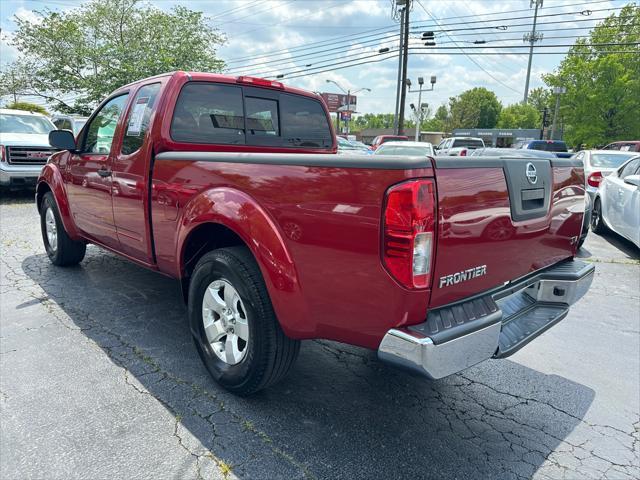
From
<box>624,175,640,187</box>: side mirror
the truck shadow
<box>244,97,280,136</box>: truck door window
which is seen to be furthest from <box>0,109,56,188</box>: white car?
<box>624,175,640,187</box>: side mirror

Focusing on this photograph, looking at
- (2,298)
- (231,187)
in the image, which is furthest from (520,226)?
(2,298)

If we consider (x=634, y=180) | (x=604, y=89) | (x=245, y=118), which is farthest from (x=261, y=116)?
(x=604, y=89)

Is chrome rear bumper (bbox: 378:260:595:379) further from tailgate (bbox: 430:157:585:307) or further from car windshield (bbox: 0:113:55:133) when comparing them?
car windshield (bbox: 0:113:55:133)

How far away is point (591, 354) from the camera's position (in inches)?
145

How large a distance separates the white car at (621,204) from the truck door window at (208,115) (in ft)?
19.8

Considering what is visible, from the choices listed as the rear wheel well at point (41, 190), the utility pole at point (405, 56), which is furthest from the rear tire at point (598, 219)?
the utility pole at point (405, 56)

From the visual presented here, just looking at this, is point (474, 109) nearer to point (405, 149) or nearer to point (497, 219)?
point (405, 149)

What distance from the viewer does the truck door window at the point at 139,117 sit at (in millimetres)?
3575

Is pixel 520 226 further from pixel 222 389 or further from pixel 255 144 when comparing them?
pixel 255 144

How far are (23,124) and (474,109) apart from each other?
8574 cm

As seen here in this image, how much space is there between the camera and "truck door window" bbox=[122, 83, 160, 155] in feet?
11.7

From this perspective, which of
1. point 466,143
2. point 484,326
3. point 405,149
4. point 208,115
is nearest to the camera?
point 484,326

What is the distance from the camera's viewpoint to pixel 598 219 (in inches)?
344

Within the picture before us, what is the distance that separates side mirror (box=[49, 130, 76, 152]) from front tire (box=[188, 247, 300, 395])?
252 centimetres
